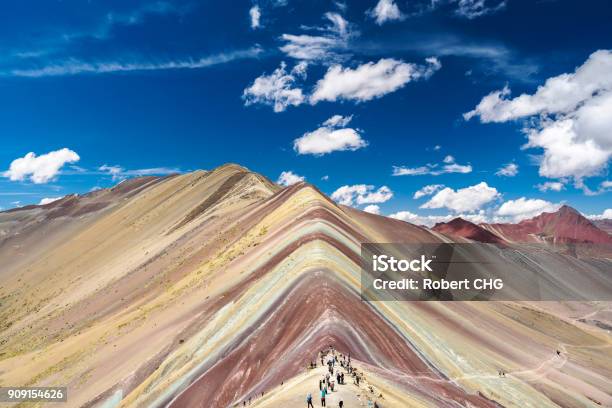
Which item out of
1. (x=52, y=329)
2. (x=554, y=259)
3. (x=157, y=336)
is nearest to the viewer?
(x=157, y=336)

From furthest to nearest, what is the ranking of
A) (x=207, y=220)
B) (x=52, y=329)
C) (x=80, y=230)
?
(x=80, y=230), (x=207, y=220), (x=52, y=329)

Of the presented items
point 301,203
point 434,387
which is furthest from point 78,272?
point 434,387

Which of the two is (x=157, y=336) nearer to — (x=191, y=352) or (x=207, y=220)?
(x=191, y=352)

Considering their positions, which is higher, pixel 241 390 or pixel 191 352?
pixel 191 352

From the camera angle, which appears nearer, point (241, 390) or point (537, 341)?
point (241, 390)

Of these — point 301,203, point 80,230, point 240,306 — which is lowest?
point 240,306

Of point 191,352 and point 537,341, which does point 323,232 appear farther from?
point 537,341
